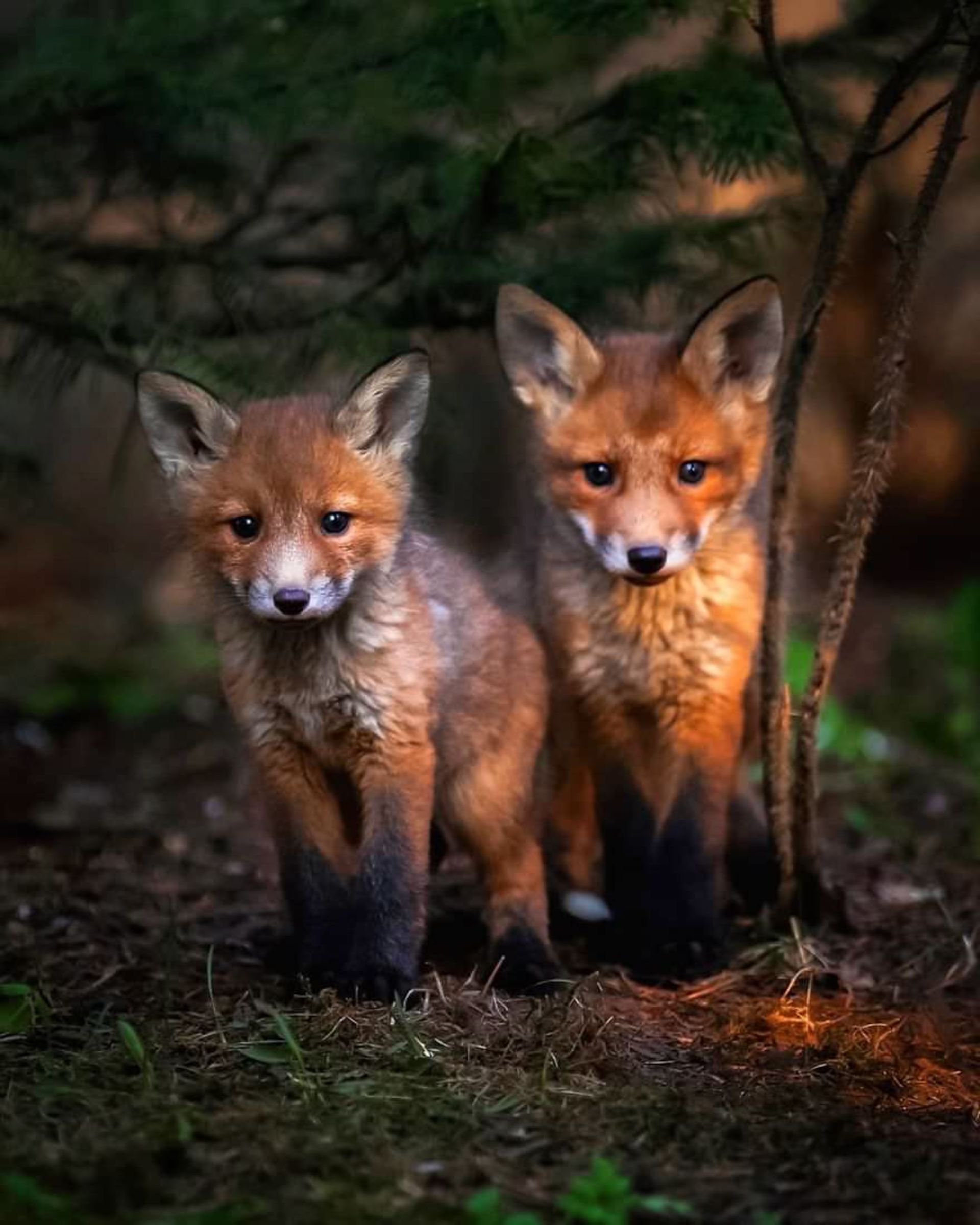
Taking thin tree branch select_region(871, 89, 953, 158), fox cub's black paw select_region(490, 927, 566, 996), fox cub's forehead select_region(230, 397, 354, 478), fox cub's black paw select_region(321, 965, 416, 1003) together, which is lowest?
fox cub's black paw select_region(490, 927, 566, 996)

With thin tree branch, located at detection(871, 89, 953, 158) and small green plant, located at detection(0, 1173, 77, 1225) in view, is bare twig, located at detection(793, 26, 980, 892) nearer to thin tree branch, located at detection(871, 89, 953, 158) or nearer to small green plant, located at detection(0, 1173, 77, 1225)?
thin tree branch, located at detection(871, 89, 953, 158)

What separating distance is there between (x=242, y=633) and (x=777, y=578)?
4.83ft

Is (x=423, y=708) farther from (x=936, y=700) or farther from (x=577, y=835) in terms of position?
(x=936, y=700)

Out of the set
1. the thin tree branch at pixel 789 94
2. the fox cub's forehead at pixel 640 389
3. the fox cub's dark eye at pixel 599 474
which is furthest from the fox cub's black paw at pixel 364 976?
the thin tree branch at pixel 789 94

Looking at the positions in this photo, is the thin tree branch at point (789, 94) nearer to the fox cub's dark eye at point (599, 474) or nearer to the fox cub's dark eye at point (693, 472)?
the fox cub's dark eye at point (693, 472)

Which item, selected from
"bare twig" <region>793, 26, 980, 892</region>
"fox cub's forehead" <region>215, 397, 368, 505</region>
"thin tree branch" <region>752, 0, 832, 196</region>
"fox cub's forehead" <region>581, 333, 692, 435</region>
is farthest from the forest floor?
"thin tree branch" <region>752, 0, 832, 196</region>

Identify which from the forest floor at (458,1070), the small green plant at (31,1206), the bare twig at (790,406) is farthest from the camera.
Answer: the bare twig at (790,406)

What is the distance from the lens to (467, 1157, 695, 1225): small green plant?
2.64 m

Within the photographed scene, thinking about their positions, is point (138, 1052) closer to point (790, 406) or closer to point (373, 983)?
point (373, 983)

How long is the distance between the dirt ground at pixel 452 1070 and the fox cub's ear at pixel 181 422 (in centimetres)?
125

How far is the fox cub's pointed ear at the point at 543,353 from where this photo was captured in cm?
457

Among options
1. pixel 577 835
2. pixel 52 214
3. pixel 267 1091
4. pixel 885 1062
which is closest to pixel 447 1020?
pixel 267 1091

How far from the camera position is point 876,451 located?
13.7 feet

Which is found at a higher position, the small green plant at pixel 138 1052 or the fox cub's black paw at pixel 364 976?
the small green plant at pixel 138 1052
